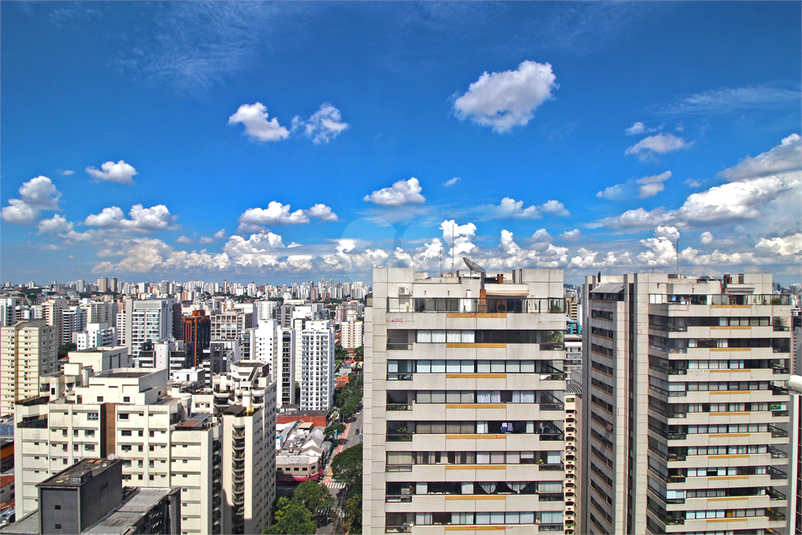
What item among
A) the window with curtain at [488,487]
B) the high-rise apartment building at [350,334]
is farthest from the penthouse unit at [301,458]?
the high-rise apartment building at [350,334]

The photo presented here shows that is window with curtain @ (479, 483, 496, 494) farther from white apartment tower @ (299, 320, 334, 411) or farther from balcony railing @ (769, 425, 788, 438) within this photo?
white apartment tower @ (299, 320, 334, 411)

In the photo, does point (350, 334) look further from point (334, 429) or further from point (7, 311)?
point (7, 311)

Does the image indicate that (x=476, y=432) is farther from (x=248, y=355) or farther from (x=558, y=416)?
(x=248, y=355)

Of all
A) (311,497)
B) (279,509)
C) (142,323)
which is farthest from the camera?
(142,323)

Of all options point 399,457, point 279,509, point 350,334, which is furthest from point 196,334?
point 399,457

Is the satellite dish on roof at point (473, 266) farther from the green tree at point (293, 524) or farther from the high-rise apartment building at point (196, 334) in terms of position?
the high-rise apartment building at point (196, 334)

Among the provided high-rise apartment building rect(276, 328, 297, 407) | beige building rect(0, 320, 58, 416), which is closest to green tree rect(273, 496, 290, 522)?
high-rise apartment building rect(276, 328, 297, 407)

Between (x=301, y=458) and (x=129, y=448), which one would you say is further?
(x=301, y=458)

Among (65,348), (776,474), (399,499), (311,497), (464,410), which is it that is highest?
(464,410)
